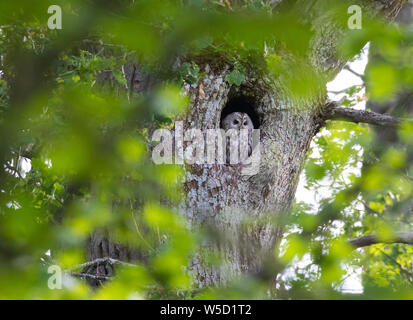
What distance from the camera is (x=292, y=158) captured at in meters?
3.32

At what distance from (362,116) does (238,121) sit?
1.02m

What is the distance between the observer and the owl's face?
3939 mm

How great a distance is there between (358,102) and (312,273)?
4153mm

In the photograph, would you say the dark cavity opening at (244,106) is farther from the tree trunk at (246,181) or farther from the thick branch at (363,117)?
the thick branch at (363,117)

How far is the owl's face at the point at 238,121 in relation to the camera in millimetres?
3939

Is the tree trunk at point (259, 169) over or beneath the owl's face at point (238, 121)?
beneath

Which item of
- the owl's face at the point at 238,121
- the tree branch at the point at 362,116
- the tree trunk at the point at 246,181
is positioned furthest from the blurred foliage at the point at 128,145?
the owl's face at the point at 238,121

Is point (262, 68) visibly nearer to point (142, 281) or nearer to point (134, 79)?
point (134, 79)

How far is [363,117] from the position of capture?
142 inches

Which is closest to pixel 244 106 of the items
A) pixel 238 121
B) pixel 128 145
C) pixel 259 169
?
pixel 238 121

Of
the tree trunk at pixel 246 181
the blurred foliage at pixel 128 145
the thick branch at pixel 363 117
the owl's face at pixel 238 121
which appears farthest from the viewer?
the owl's face at pixel 238 121

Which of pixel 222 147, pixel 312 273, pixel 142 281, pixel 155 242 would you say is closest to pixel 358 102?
pixel 222 147

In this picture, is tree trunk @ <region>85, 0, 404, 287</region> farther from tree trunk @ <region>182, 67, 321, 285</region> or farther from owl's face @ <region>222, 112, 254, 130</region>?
owl's face @ <region>222, 112, 254, 130</region>

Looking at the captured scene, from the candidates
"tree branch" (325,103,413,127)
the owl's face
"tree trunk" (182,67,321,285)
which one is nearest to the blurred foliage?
"tree trunk" (182,67,321,285)
